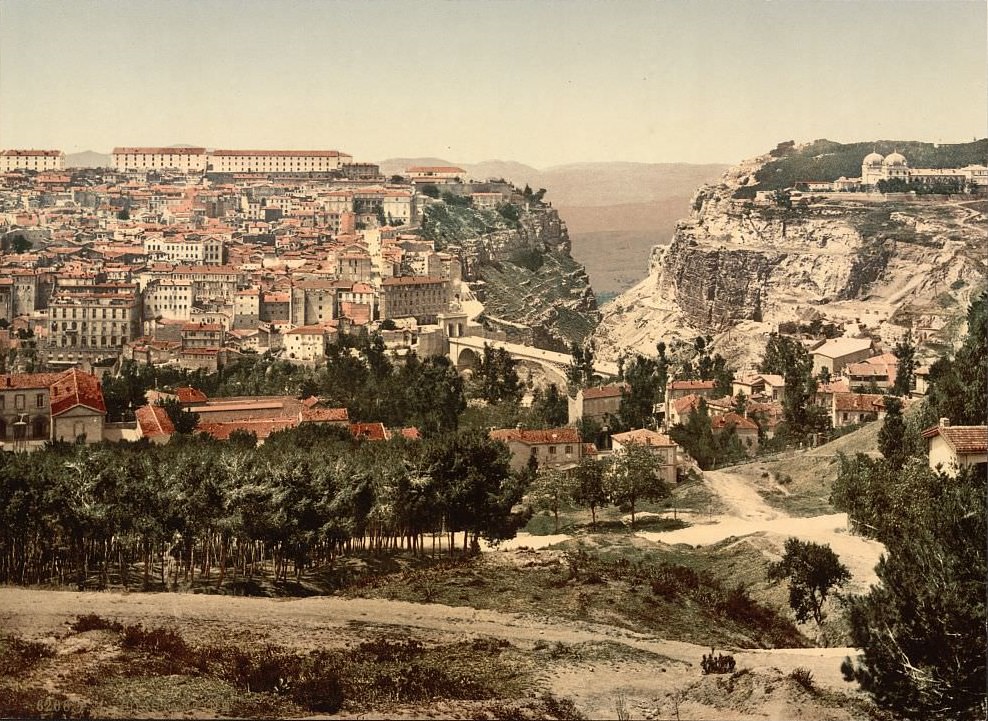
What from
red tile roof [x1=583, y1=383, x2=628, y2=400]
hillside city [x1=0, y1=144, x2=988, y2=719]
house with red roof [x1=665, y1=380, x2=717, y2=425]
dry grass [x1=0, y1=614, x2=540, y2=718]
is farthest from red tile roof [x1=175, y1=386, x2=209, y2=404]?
house with red roof [x1=665, y1=380, x2=717, y2=425]

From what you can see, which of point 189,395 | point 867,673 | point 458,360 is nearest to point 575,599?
point 867,673

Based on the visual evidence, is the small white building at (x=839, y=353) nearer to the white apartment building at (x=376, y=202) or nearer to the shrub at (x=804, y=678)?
the shrub at (x=804, y=678)

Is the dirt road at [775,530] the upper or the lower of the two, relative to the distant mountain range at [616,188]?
lower

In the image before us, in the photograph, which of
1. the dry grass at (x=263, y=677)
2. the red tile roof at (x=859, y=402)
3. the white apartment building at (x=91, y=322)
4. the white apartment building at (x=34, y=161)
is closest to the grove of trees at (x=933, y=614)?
the dry grass at (x=263, y=677)

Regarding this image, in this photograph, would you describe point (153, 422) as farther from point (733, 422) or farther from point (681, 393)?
point (681, 393)

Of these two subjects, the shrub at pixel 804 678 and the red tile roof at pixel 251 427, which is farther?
the red tile roof at pixel 251 427

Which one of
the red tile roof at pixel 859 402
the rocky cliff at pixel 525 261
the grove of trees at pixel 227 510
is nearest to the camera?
the grove of trees at pixel 227 510
